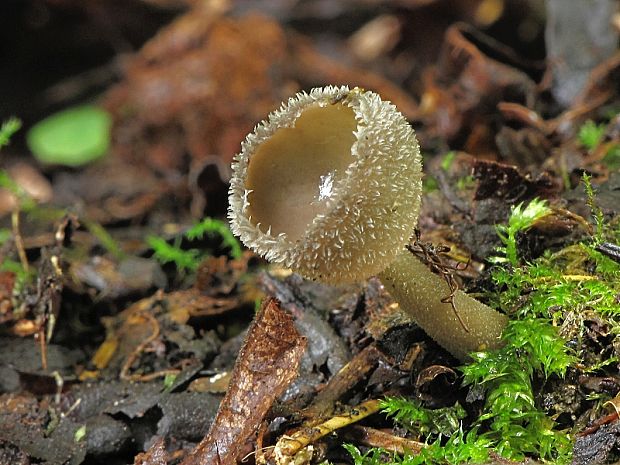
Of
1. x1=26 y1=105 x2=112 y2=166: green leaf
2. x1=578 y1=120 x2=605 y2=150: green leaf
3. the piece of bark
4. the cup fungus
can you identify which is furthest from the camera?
x1=26 y1=105 x2=112 y2=166: green leaf

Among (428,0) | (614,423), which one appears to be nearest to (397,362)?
(614,423)

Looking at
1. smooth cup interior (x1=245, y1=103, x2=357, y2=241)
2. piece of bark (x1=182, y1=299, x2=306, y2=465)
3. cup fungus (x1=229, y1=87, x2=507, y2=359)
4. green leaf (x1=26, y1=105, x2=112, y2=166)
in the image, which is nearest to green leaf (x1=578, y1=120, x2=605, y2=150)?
cup fungus (x1=229, y1=87, x2=507, y2=359)

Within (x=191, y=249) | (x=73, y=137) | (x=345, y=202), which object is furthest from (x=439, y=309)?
(x=73, y=137)

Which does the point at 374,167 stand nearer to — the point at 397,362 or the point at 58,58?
the point at 397,362

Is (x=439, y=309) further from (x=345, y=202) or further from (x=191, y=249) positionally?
(x=191, y=249)

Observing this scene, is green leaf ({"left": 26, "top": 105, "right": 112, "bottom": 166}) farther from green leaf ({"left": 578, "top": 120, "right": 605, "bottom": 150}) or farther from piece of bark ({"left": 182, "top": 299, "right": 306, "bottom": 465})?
piece of bark ({"left": 182, "top": 299, "right": 306, "bottom": 465})

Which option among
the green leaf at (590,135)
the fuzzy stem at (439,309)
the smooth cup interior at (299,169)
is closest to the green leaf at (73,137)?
the green leaf at (590,135)

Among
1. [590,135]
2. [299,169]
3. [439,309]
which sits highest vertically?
[299,169]

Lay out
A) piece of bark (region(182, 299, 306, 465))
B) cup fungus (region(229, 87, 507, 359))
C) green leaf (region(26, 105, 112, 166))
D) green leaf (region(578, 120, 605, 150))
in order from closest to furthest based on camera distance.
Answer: cup fungus (region(229, 87, 507, 359)), piece of bark (region(182, 299, 306, 465)), green leaf (region(578, 120, 605, 150)), green leaf (region(26, 105, 112, 166))
